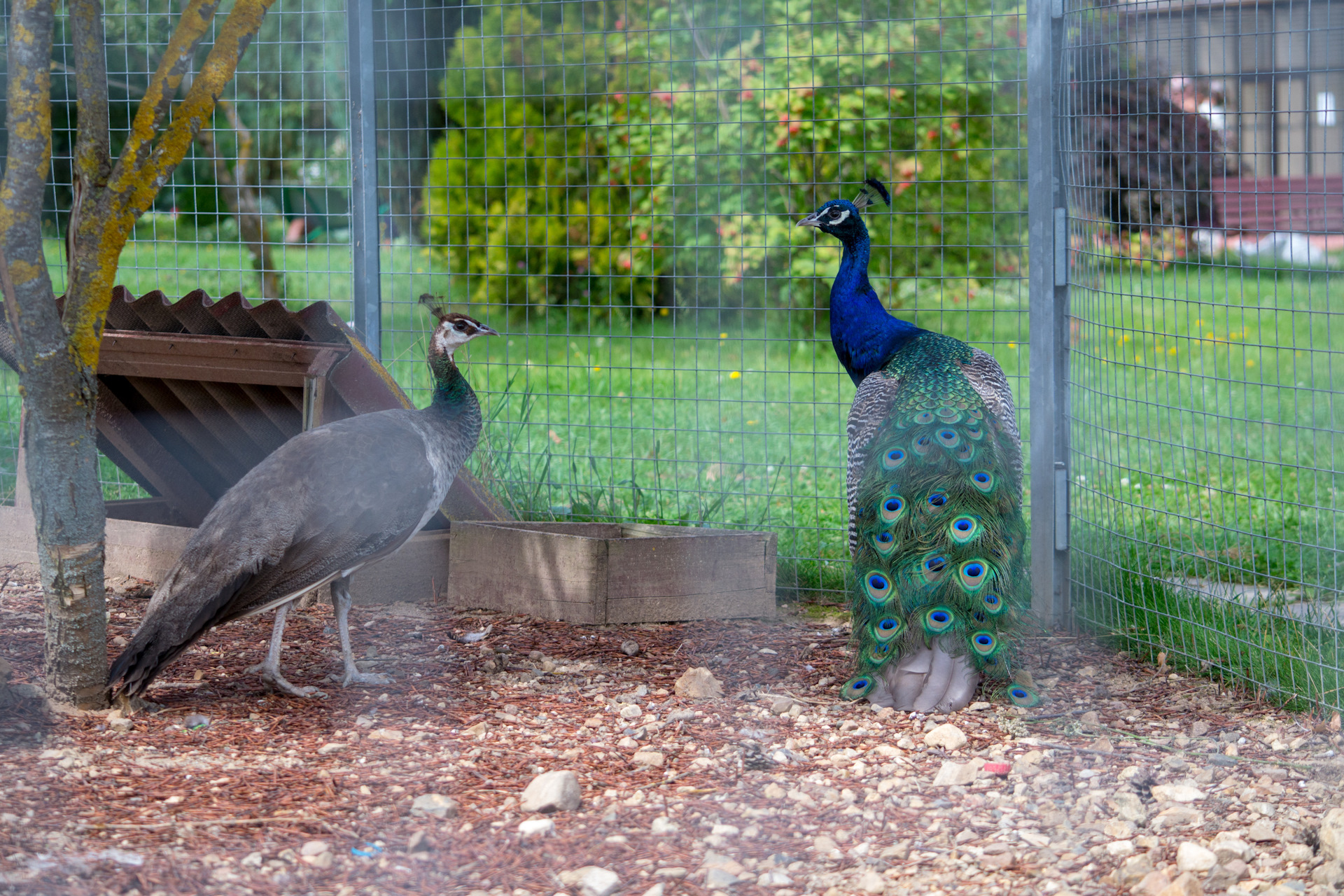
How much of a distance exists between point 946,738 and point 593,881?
1.36m

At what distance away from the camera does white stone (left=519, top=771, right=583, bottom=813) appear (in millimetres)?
3135

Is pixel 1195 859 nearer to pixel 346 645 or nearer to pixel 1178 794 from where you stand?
pixel 1178 794

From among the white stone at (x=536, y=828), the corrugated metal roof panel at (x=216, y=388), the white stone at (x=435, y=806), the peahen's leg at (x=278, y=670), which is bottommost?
the white stone at (x=536, y=828)

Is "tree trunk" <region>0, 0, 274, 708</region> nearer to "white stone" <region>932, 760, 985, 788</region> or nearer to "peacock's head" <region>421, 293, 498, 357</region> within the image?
"peacock's head" <region>421, 293, 498, 357</region>

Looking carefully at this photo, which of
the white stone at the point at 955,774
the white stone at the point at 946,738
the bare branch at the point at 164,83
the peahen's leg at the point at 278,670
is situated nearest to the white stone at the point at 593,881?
the white stone at the point at 955,774

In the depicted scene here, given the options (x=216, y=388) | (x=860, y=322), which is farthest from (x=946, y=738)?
(x=216, y=388)

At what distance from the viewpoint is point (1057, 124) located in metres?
4.80

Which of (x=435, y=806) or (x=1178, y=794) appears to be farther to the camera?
(x=1178, y=794)

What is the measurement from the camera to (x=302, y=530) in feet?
13.1

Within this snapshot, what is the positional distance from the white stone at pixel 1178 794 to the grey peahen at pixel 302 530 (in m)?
2.43

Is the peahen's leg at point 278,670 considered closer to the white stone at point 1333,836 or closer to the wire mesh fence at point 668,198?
the wire mesh fence at point 668,198

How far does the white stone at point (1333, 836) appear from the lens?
2.77m

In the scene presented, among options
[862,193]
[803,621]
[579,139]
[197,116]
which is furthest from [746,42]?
[197,116]

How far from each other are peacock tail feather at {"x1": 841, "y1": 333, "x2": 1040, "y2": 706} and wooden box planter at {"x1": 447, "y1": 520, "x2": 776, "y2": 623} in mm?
786
